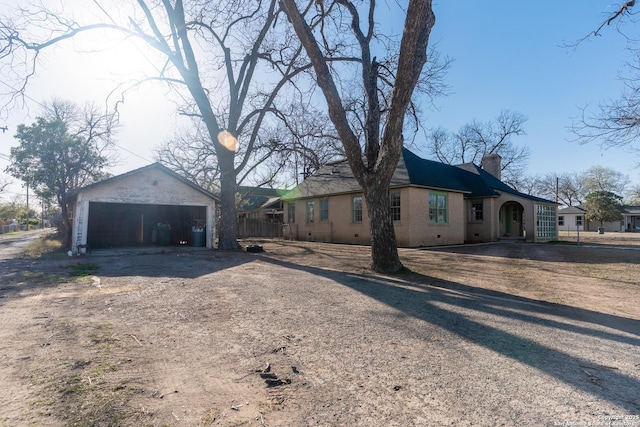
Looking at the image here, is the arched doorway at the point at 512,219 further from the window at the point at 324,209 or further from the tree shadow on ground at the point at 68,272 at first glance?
the tree shadow on ground at the point at 68,272

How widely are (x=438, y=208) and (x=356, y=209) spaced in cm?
443

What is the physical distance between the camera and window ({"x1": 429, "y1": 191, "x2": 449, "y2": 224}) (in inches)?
693

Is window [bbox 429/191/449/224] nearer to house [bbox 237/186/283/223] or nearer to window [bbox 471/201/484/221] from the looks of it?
window [bbox 471/201/484/221]

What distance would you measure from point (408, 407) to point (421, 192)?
15384 millimetres

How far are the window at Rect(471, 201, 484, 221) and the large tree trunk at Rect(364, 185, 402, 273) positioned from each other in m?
14.6

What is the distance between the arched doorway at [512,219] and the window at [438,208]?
704 cm

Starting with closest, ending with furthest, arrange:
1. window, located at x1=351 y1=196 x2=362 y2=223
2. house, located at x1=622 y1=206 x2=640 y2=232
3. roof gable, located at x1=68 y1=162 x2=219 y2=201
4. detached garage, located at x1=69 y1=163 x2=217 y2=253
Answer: roof gable, located at x1=68 y1=162 x2=219 y2=201 < detached garage, located at x1=69 y1=163 x2=217 y2=253 < window, located at x1=351 y1=196 x2=362 y2=223 < house, located at x1=622 y1=206 x2=640 y2=232

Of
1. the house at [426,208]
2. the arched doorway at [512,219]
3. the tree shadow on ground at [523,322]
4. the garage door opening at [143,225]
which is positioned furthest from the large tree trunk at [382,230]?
the arched doorway at [512,219]

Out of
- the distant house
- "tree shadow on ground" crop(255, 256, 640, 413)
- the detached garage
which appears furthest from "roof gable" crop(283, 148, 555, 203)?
the distant house

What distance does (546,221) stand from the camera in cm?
2172

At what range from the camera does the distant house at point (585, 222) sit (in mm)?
47625

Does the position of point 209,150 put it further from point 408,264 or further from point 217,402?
point 217,402

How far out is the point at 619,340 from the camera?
372 cm

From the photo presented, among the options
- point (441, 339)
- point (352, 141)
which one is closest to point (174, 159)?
point (352, 141)
